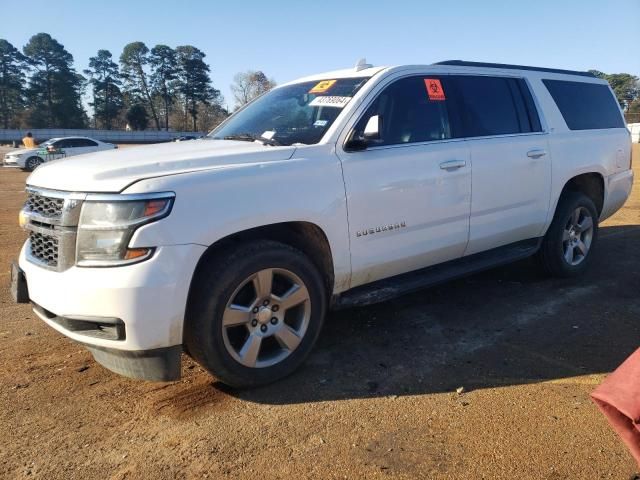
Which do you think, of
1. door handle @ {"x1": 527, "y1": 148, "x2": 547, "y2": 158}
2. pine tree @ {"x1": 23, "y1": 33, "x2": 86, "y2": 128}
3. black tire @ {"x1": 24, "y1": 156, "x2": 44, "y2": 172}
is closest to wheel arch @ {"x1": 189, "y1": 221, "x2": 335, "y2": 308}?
door handle @ {"x1": 527, "y1": 148, "x2": 547, "y2": 158}

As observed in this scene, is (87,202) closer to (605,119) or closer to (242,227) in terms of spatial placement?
(242,227)

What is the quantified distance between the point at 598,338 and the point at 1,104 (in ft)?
277

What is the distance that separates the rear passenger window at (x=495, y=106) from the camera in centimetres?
426

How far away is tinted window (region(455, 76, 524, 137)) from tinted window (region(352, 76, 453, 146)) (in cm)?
25

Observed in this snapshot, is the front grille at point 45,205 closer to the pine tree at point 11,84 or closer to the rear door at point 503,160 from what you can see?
the rear door at point 503,160

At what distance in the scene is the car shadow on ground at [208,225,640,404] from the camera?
3.24 m

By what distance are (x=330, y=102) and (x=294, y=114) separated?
0.30m

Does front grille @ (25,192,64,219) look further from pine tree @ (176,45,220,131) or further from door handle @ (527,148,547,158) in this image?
pine tree @ (176,45,220,131)

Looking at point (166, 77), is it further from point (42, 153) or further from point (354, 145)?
point (354, 145)

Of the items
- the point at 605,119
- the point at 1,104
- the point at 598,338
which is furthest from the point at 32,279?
the point at 1,104

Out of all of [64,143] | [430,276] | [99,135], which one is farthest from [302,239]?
[99,135]

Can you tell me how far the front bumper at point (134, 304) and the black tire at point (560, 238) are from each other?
370 cm

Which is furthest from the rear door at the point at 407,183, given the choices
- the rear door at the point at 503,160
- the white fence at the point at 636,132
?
the white fence at the point at 636,132

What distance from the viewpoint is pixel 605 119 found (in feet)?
18.2
